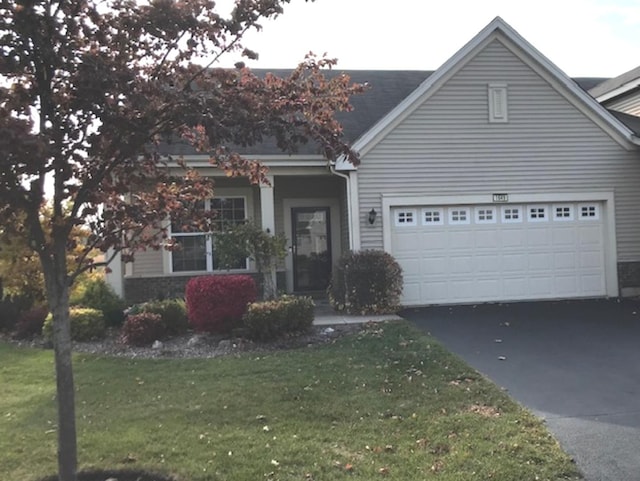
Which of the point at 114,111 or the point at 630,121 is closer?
the point at 114,111

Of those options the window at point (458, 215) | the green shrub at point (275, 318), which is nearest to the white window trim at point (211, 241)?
the green shrub at point (275, 318)

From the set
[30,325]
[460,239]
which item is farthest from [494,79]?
[30,325]

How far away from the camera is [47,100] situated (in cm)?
360

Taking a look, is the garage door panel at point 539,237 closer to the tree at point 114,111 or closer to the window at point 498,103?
the window at point 498,103

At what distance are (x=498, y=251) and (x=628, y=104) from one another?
22.9 feet

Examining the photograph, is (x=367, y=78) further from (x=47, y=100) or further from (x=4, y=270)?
(x=47, y=100)

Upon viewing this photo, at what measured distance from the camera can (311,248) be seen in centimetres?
1456

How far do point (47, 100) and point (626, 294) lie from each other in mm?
12797

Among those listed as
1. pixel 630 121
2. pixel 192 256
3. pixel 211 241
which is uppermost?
pixel 630 121

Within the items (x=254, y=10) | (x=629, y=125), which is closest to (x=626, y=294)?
(x=629, y=125)

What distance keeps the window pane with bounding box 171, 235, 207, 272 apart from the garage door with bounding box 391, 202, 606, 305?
179 inches

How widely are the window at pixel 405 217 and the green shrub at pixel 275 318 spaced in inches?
151

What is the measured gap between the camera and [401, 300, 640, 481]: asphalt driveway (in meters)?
4.79

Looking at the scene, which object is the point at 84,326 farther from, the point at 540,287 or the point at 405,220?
the point at 540,287
